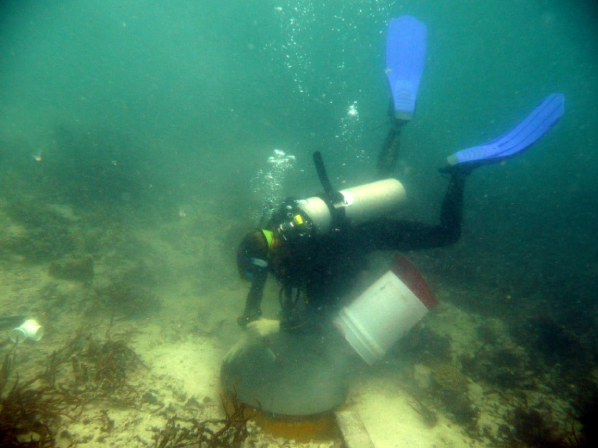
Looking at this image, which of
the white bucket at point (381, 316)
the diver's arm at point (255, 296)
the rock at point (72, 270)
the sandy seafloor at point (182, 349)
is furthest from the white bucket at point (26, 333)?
the white bucket at point (381, 316)

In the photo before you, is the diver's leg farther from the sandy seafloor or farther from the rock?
the rock

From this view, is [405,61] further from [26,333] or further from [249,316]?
[26,333]

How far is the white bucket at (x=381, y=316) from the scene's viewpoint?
12.7 ft

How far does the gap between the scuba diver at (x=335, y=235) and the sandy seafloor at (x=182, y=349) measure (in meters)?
1.57

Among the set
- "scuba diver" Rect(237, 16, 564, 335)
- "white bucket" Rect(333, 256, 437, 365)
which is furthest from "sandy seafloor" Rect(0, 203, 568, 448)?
"scuba diver" Rect(237, 16, 564, 335)

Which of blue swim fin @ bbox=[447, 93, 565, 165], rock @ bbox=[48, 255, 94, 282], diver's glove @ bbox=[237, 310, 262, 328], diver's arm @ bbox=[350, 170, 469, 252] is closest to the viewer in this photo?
diver's glove @ bbox=[237, 310, 262, 328]

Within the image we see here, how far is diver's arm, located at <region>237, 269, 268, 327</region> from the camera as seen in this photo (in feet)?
12.1

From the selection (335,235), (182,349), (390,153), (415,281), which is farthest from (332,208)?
(182,349)

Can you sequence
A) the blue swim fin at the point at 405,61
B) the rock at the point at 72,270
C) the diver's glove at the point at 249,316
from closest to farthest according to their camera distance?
the diver's glove at the point at 249,316, the blue swim fin at the point at 405,61, the rock at the point at 72,270

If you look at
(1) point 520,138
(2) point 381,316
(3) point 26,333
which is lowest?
(3) point 26,333

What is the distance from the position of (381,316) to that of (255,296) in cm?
176

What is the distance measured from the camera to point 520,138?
556cm

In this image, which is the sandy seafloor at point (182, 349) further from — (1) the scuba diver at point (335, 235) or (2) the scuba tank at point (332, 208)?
(2) the scuba tank at point (332, 208)

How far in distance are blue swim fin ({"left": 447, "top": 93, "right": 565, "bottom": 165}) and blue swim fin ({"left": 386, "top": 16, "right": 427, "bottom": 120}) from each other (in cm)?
154
